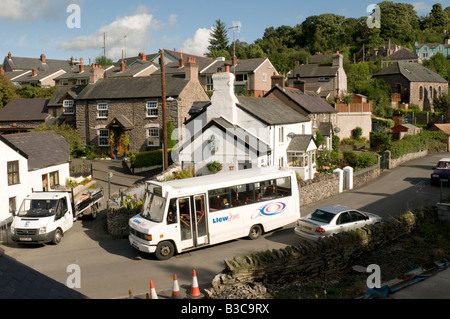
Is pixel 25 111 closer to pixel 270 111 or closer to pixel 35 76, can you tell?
pixel 35 76

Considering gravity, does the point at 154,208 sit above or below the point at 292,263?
above

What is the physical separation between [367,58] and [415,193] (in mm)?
76135

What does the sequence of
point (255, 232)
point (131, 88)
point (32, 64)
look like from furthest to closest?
point (32, 64)
point (131, 88)
point (255, 232)

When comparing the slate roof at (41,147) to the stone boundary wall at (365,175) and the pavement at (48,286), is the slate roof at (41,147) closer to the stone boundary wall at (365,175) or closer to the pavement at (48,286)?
the pavement at (48,286)

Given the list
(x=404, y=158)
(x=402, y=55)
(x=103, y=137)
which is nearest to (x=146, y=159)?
(x=103, y=137)

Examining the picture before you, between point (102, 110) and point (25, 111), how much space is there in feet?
44.7

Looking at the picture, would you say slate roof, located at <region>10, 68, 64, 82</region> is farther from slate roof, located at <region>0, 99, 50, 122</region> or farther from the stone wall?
the stone wall

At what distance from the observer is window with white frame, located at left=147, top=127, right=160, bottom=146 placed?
126ft

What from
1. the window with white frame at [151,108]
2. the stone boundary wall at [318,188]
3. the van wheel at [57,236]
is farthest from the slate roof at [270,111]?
the van wheel at [57,236]

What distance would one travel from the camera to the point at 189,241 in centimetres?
1462

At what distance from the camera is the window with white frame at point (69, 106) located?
4356cm

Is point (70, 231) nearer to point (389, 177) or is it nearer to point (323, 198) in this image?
point (323, 198)

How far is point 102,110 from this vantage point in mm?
40156
